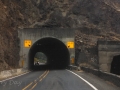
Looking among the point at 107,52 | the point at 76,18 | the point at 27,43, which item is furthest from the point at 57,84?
the point at 76,18

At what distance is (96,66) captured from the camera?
45.7 meters

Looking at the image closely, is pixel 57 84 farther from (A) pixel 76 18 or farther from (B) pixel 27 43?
(A) pixel 76 18

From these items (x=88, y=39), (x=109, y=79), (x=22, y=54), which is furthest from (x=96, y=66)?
(x=109, y=79)

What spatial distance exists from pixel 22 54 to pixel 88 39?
18.2 metres

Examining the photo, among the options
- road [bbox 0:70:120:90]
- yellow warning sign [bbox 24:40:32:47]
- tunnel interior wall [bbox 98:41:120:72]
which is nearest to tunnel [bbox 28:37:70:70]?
yellow warning sign [bbox 24:40:32:47]

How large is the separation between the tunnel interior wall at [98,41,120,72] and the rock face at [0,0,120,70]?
1884mm

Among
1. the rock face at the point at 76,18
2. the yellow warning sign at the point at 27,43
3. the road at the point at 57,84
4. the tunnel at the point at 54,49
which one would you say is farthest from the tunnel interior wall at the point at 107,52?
the road at the point at 57,84

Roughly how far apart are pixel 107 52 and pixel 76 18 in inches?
737

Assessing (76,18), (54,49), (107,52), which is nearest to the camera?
(107,52)

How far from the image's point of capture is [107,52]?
148ft

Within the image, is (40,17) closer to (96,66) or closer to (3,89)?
(96,66)

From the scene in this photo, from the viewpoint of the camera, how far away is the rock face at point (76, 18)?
49.5 m

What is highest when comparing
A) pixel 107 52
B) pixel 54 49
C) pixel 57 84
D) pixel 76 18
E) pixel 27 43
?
pixel 76 18

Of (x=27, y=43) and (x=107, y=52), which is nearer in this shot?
(x=27, y=43)
